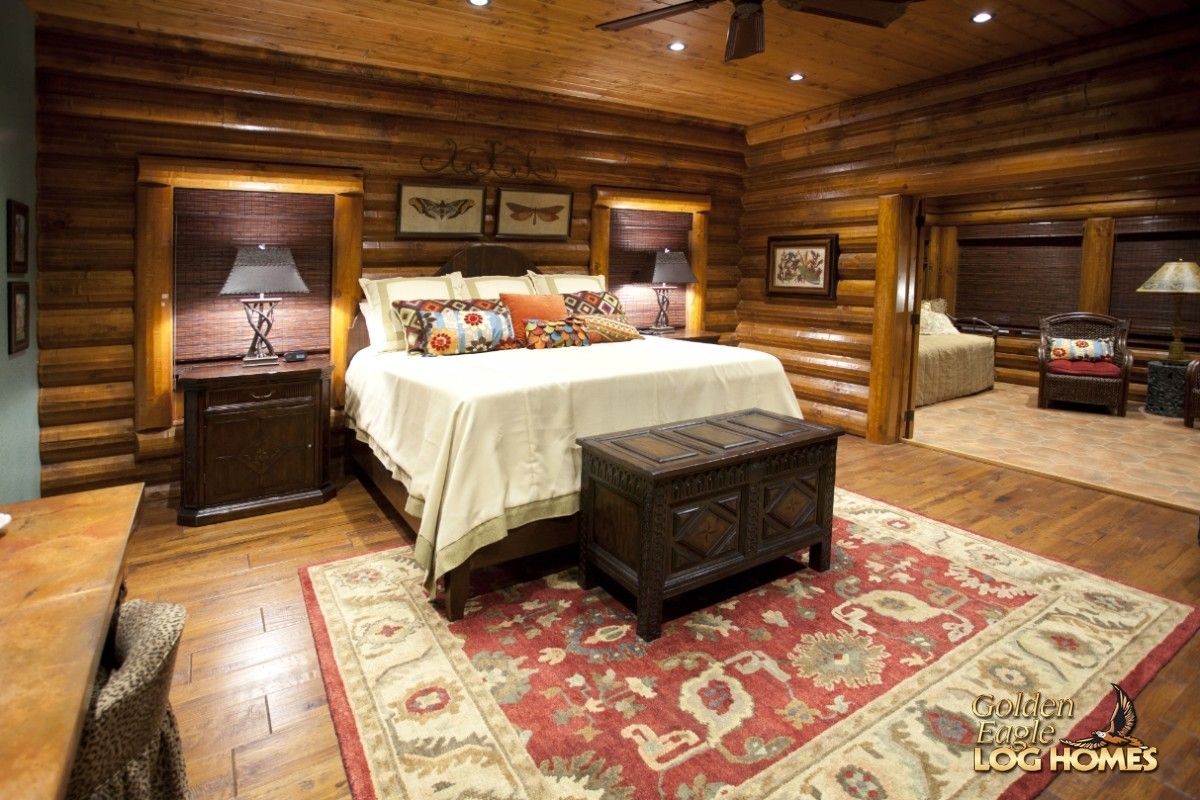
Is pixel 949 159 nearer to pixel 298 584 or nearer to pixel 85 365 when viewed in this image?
pixel 298 584

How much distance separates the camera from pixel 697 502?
8.95 ft

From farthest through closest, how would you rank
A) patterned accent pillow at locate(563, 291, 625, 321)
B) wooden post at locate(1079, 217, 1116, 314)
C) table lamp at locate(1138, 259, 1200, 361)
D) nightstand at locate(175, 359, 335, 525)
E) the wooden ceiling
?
1. wooden post at locate(1079, 217, 1116, 314)
2. table lamp at locate(1138, 259, 1200, 361)
3. patterned accent pillow at locate(563, 291, 625, 321)
4. nightstand at locate(175, 359, 335, 525)
5. the wooden ceiling

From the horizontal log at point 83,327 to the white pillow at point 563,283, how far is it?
2.52 meters

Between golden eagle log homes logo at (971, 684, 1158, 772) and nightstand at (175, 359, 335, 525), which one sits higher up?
nightstand at (175, 359, 335, 525)

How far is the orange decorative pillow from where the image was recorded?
4.39 metres

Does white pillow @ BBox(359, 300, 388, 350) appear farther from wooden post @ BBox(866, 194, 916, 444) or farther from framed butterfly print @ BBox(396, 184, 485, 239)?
wooden post @ BBox(866, 194, 916, 444)

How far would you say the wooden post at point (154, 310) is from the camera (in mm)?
4012

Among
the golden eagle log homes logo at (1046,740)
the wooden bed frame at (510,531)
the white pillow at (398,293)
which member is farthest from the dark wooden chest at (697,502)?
the white pillow at (398,293)

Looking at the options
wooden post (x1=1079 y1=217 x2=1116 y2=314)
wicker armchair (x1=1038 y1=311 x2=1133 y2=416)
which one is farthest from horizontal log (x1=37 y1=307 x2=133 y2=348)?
wooden post (x1=1079 y1=217 x2=1116 y2=314)

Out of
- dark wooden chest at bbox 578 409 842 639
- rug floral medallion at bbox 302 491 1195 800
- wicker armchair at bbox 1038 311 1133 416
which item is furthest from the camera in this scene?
wicker armchair at bbox 1038 311 1133 416

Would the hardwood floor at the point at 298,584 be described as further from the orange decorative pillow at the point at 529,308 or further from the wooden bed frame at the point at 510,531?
the orange decorative pillow at the point at 529,308

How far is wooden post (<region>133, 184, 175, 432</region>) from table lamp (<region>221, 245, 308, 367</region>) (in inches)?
16.0

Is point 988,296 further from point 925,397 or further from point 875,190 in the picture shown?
point 875,190

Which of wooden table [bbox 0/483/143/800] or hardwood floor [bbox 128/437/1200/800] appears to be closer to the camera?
wooden table [bbox 0/483/143/800]
